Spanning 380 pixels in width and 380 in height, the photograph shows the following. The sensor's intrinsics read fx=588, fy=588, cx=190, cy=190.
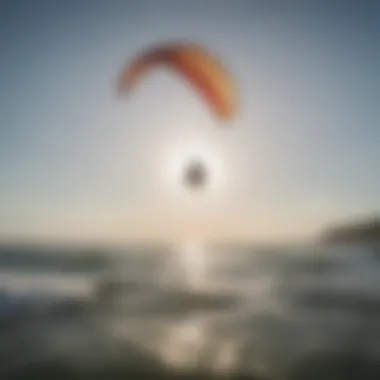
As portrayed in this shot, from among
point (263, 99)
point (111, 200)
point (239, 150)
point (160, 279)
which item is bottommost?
point (160, 279)

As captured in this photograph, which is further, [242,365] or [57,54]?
[57,54]

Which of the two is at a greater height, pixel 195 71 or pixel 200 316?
pixel 195 71

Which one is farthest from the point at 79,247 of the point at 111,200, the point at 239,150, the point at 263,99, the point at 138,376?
the point at 263,99

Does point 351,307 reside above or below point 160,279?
below

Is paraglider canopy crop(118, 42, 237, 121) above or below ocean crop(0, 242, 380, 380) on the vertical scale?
above

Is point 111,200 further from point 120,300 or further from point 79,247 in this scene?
point 120,300
